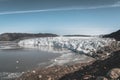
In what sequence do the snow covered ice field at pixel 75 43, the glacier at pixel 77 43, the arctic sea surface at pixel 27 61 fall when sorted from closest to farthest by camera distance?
the arctic sea surface at pixel 27 61
the snow covered ice field at pixel 75 43
the glacier at pixel 77 43

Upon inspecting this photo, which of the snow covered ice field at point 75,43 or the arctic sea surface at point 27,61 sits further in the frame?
the snow covered ice field at point 75,43

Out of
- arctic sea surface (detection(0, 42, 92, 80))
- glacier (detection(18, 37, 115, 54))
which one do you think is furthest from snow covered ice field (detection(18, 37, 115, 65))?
arctic sea surface (detection(0, 42, 92, 80))

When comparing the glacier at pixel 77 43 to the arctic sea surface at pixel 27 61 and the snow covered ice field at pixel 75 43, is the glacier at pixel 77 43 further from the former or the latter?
the arctic sea surface at pixel 27 61

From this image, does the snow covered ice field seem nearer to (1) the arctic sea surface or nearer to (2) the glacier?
(2) the glacier

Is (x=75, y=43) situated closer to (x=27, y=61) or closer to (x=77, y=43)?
(x=77, y=43)

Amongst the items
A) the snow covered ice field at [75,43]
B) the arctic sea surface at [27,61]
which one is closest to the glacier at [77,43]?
the snow covered ice field at [75,43]

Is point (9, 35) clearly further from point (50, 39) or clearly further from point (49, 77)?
point (49, 77)

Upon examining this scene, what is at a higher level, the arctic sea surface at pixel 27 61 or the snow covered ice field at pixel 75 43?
the snow covered ice field at pixel 75 43

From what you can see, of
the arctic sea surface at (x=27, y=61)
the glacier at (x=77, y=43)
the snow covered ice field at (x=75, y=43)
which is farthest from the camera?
the glacier at (x=77, y=43)

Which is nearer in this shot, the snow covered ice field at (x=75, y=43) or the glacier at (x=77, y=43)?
the snow covered ice field at (x=75, y=43)
